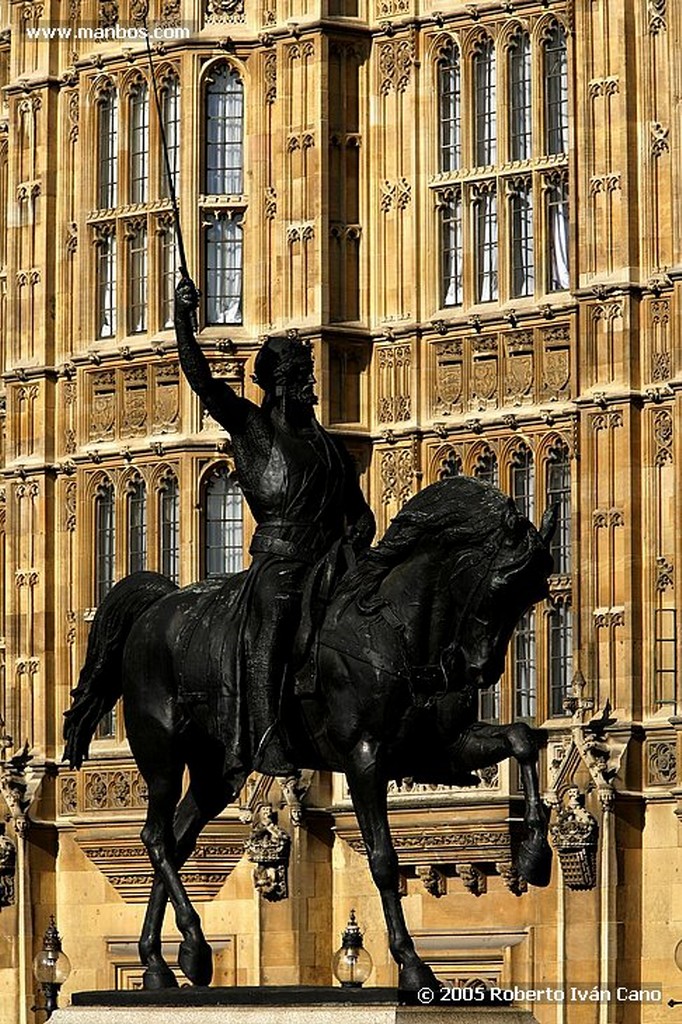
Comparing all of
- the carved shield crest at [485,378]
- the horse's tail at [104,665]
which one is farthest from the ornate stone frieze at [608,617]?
the horse's tail at [104,665]

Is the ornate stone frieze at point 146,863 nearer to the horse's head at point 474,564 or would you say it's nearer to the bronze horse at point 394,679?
the bronze horse at point 394,679

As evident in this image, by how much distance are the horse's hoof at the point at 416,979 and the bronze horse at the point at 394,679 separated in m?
0.01

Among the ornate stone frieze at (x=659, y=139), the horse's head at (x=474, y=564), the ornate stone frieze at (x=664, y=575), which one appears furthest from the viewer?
the ornate stone frieze at (x=659, y=139)

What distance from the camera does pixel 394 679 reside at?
69.6ft

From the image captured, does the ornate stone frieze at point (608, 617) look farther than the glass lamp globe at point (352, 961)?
Yes

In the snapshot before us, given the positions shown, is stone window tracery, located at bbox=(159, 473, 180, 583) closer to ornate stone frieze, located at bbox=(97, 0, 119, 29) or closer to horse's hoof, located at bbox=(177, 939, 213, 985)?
ornate stone frieze, located at bbox=(97, 0, 119, 29)

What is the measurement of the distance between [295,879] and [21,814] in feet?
14.2

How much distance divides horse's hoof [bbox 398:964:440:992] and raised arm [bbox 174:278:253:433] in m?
3.63

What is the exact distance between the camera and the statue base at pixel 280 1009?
785 inches

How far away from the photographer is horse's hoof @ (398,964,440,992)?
20.3 metres

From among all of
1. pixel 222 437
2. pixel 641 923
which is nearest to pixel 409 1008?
pixel 641 923

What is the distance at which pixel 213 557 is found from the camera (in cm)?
4447

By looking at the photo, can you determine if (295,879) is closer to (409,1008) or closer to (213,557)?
(213,557)

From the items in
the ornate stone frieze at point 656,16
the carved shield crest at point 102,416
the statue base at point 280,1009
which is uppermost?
the ornate stone frieze at point 656,16
